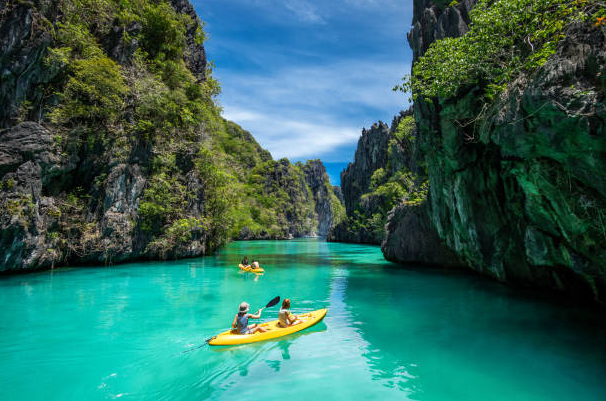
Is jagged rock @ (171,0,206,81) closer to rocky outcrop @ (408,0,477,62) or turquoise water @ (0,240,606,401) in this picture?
rocky outcrop @ (408,0,477,62)

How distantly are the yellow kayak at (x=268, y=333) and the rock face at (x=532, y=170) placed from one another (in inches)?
283

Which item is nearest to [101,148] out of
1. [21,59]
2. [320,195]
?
[21,59]

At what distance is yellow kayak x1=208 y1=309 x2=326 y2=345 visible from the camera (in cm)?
707

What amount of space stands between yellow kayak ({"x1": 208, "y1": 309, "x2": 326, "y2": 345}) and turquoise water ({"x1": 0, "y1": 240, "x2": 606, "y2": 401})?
16cm

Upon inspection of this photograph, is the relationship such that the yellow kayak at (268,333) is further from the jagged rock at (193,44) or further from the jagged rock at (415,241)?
the jagged rock at (193,44)

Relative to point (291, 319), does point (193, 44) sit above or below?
above

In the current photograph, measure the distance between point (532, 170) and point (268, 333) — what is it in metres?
8.34

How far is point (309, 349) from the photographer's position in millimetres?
7043

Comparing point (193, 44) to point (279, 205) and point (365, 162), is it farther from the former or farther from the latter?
point (279, 205)

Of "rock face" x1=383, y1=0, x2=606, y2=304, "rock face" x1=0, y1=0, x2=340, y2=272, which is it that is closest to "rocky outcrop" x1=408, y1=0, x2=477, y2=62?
"rock face" x1=383, y1=0, x2=606, y2=304

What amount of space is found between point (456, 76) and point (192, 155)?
22829mm

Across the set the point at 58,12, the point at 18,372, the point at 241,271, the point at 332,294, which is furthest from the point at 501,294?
the point at 58,12

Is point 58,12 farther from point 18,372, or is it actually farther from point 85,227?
point 18,372

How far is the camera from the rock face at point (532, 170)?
6133 mm
